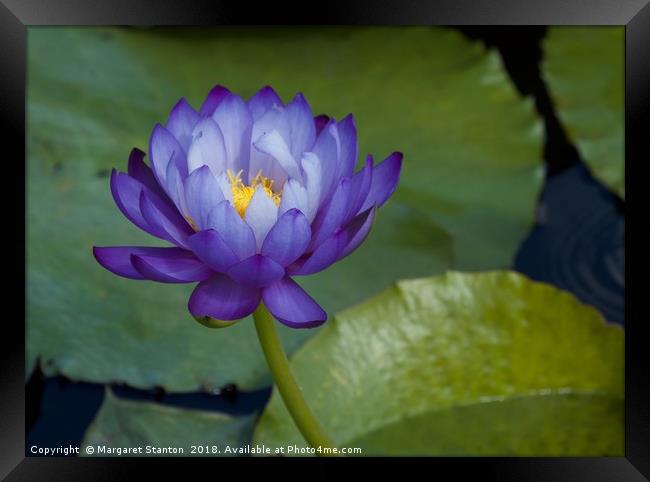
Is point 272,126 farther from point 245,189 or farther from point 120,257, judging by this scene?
point 120,257

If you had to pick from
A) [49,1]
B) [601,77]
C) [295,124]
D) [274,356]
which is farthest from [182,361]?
[601,77]

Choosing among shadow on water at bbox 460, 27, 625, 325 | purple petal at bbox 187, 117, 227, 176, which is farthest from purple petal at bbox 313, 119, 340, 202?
shadow on water at bbox 460, 27, 625, 325

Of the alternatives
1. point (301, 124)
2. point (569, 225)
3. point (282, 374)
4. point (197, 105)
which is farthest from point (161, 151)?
point (569, 225)

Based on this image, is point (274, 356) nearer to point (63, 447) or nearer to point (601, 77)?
point (63, 447)

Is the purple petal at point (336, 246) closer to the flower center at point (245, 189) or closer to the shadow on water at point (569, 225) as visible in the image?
the flower center at point (245, 189)

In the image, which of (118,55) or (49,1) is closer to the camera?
(49,1)

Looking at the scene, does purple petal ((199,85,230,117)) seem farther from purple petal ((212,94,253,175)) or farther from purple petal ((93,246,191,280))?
purple petal ((93,246,191,280))
